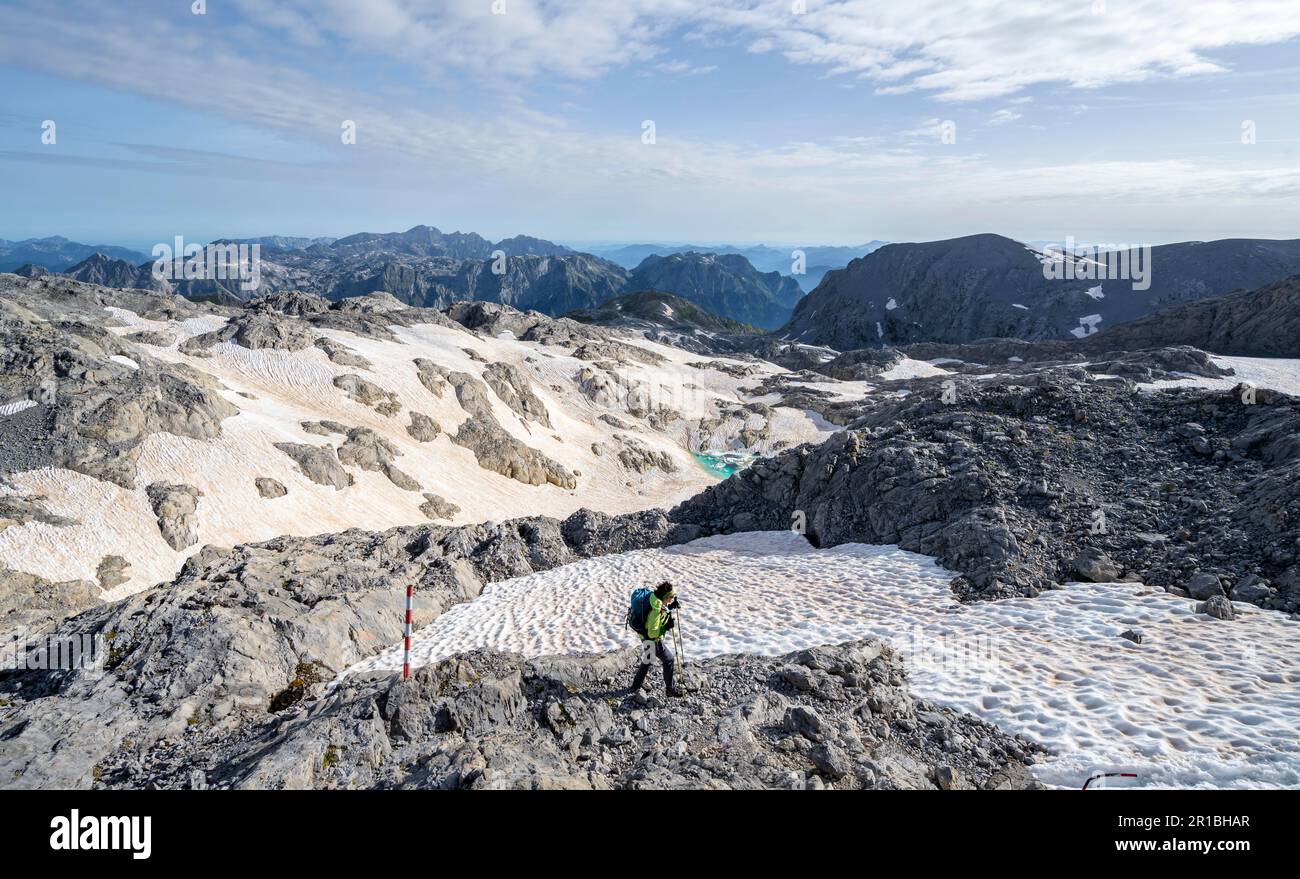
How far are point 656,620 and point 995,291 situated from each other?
181901 mm

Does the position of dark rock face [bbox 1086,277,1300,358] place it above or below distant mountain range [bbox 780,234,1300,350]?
below

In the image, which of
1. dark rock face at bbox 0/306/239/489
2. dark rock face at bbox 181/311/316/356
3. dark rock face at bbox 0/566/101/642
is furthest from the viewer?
dark rock face at bbox 181/311/316/356

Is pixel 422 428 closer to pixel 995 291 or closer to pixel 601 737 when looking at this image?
pixel 601 737

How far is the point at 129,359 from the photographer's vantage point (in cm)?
3797

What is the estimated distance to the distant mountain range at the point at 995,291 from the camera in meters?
133

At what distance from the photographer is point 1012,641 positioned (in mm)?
12453

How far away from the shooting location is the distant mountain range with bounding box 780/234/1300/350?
437 ft

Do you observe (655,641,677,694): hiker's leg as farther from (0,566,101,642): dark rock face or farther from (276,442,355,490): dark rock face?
(276,442,355,490): dark rock face

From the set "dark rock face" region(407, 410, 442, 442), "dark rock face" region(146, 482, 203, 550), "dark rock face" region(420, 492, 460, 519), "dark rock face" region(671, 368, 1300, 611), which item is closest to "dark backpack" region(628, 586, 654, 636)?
"dark rock face" region(671, 368, 1300, 611)

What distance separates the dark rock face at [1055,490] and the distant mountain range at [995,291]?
12910 centimetres

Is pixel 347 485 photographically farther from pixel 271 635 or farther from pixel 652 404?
pixel 652 404
